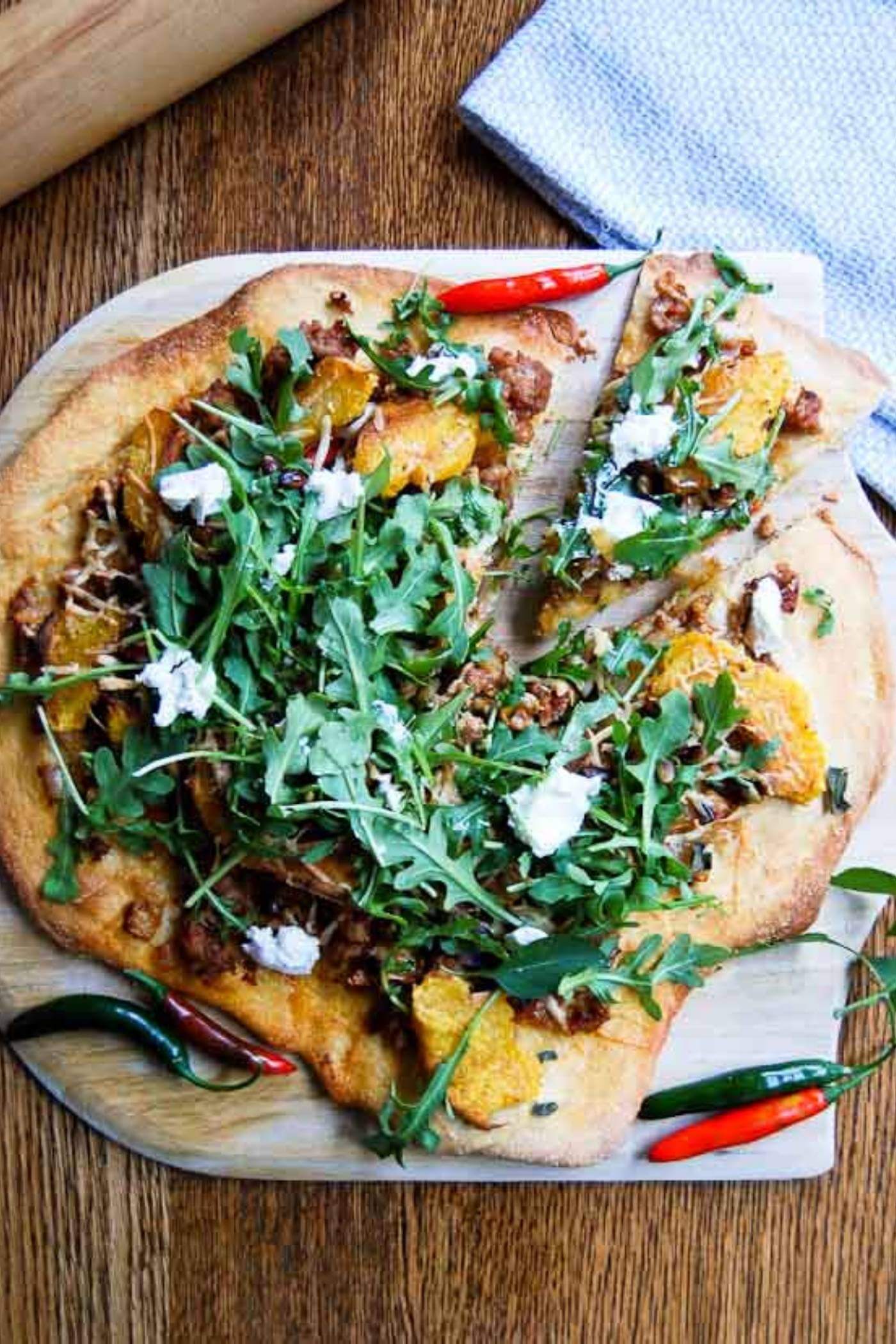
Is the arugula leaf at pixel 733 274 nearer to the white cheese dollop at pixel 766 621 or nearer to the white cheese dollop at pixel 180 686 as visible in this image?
the white cheese dollop at pixel 766 621

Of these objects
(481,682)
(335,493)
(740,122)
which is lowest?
(481,682)

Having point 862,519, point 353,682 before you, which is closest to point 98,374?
point 353,682

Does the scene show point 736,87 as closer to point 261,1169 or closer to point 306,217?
point 306,217

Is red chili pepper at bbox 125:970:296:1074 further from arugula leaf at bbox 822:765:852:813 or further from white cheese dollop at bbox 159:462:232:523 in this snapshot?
arugula leaf at bbox 822:765:852:813

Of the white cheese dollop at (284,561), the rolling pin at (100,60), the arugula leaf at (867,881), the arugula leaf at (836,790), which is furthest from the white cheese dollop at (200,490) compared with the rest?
the arugula leaf at (867,881)

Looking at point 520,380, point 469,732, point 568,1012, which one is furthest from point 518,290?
point 568,1012

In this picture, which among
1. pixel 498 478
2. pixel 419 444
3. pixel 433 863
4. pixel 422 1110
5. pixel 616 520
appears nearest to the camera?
pixel 433 863

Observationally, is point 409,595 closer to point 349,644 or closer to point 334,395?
point 349,644
